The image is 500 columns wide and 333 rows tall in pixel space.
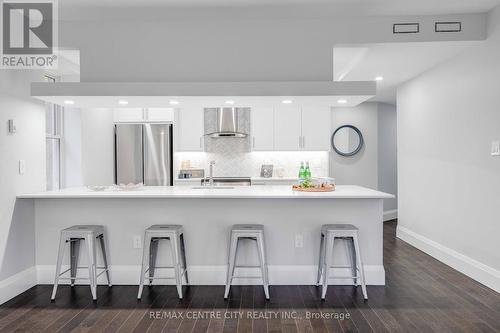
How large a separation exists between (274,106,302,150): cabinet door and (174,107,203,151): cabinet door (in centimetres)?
128

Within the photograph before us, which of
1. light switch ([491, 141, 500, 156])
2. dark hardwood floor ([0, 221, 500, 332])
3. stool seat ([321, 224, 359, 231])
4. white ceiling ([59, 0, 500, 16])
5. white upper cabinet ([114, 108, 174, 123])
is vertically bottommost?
dark hardwood floor ([0, 221, 500, 332])

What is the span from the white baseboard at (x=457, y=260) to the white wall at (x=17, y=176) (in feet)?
14.4

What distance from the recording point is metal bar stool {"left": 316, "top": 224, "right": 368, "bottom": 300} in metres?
3.11

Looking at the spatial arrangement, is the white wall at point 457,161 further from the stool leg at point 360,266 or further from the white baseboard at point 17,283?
the white baseboard at point 17,283

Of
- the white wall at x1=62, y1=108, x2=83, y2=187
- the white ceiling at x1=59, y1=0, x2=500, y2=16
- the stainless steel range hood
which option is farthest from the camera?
the stainless steel range hood

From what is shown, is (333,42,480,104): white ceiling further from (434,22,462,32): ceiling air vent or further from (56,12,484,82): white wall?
(56,12,484,82): white wall

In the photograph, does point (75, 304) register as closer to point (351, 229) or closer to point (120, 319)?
point (120, 319)

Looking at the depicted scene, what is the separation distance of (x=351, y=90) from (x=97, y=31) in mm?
2541

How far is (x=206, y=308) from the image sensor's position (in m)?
2.94

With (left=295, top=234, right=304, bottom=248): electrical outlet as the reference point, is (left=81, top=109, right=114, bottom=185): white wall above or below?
above

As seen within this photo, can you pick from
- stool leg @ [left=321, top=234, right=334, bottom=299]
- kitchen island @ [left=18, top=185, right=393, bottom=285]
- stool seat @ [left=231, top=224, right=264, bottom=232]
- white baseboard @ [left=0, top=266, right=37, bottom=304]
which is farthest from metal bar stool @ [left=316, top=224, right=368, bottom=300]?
white baseboard @ [left=0, top=266, right=37, bottom=304]

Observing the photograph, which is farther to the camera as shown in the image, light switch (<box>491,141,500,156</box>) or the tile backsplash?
the tile backsplash

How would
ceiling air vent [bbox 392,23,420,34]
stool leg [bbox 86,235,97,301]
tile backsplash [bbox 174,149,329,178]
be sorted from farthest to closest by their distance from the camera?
tile backsplash [bbox 174,149,329,178] < ceiling air vent [bbox 392,23,420,34] < stool leg [bbox 86,235,97,301]

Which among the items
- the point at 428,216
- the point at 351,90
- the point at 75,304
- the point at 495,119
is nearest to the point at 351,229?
the point at 351,90
